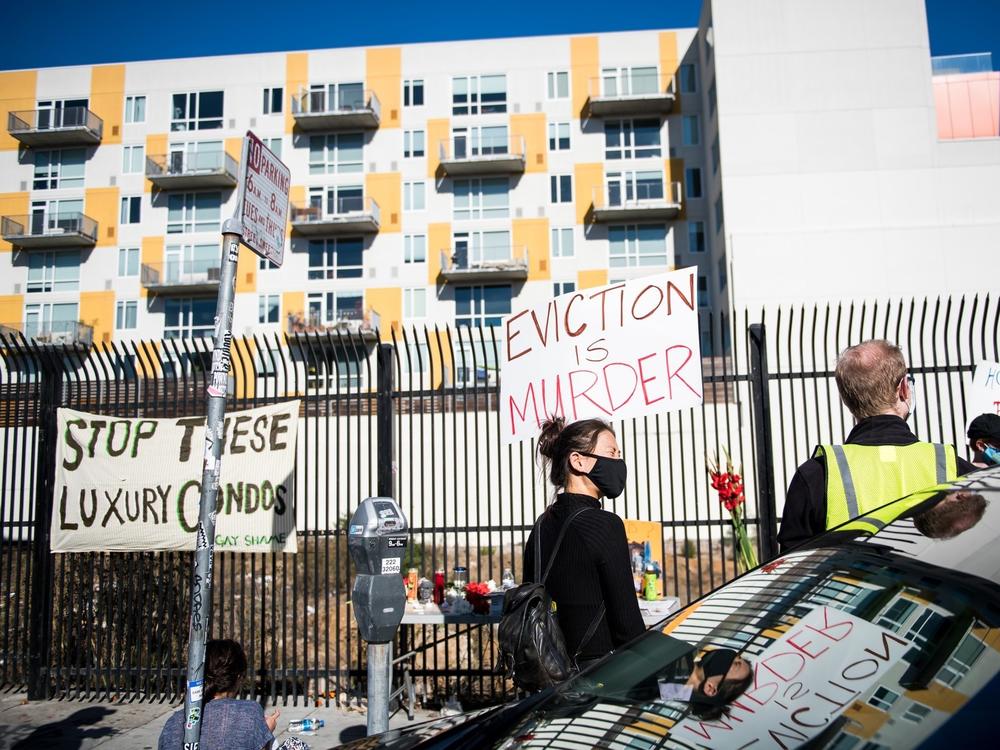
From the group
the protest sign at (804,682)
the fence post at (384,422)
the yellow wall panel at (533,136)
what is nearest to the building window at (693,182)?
the yellow wall panel at (533,136)

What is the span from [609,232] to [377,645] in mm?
35768

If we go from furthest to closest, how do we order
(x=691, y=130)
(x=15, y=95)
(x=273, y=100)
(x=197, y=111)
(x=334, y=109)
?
(x=15, y=95), (x=197, y=111), (x=273, y=100), (x=334, y=109), (x=691, y=130)

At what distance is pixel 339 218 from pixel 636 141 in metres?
14.7

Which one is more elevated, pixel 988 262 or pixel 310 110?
pixel 310 110

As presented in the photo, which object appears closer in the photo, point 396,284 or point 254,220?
point 254,220

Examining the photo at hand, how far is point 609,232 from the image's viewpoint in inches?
1502

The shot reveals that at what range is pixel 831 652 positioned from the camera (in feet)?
6.23

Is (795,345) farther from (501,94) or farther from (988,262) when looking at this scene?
(501,94)

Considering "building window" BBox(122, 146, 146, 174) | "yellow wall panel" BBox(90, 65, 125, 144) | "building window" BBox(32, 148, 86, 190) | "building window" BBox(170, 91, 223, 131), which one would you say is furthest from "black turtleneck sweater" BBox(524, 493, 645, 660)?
"building window" BBox(32, 148, 86, 190)

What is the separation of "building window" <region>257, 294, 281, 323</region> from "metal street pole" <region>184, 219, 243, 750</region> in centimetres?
3608

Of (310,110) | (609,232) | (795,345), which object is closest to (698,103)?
(609,232)

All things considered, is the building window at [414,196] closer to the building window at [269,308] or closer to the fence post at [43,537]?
the building window at [269,308]

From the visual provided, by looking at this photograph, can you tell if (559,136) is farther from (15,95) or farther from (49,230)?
(15,95)

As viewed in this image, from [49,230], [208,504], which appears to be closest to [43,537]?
[208,504]
